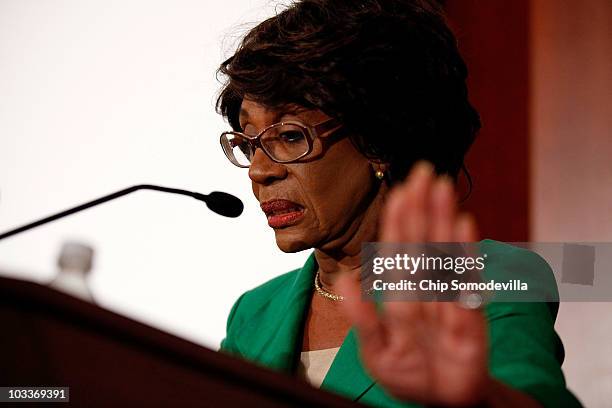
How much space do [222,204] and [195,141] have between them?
1070 millimetres

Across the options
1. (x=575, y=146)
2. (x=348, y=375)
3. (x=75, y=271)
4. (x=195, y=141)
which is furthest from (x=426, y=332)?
(x=575, y=146)

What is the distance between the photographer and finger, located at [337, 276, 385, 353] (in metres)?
0.87

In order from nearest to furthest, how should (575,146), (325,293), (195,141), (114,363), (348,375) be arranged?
1. (114,363)
2. (348,375)
3. (325,293)
4. (195,141)
5. (575,146)

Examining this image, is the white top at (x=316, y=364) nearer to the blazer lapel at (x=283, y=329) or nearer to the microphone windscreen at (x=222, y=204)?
the blazer lapel at (x=283, y=329)

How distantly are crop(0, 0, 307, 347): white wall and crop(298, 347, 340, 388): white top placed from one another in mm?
901

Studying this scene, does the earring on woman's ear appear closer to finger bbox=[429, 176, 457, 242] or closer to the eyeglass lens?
the eyeglass lens

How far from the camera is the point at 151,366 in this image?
83cm

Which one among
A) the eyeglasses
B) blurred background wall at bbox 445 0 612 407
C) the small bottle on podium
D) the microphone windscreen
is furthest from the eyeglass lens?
blurred background wall at bbox 445 0 612 407

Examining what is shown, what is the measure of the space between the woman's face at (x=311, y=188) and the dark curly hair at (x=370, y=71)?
3cm

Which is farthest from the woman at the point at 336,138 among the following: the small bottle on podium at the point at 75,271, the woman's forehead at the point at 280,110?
the small bottle on podium at the point at 75,271

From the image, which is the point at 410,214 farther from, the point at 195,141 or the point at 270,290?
the point at 195,141

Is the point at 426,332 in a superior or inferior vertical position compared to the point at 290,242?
inferior

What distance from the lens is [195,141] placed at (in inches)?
104

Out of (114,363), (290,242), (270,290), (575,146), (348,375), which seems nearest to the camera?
(114,363)
